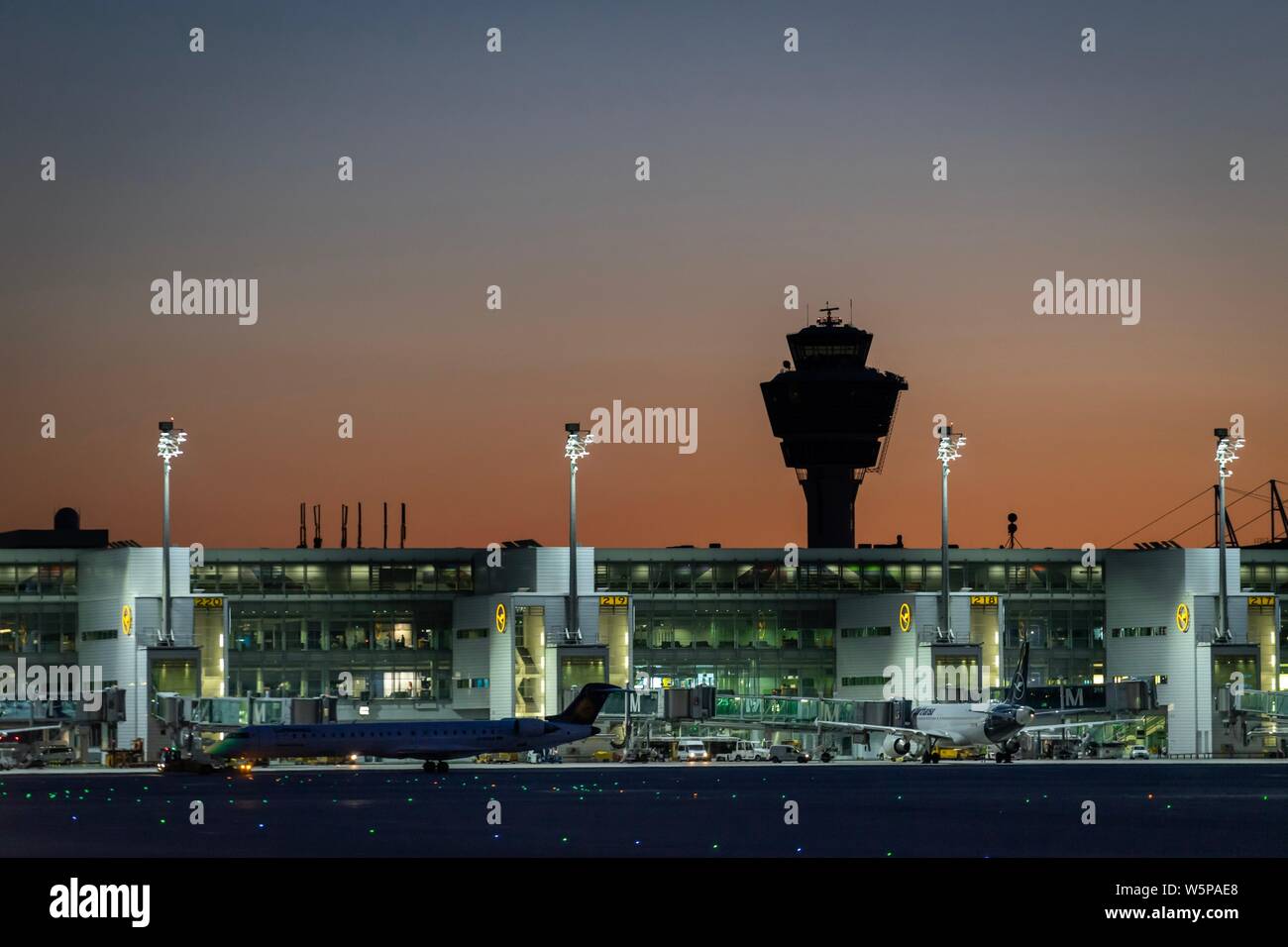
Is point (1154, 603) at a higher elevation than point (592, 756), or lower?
higher

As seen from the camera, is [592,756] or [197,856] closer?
[197,856]

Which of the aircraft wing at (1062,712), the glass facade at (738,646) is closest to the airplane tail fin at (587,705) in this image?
the aircraft wing at (1062,712)

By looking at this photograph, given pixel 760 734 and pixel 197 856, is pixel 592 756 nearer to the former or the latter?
pixel 760 734

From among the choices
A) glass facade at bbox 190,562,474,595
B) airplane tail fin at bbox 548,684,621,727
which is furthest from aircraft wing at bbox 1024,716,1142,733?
glass facade at bbox 190,562,474,595

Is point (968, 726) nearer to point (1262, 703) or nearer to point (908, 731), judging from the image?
point (908, 731)
